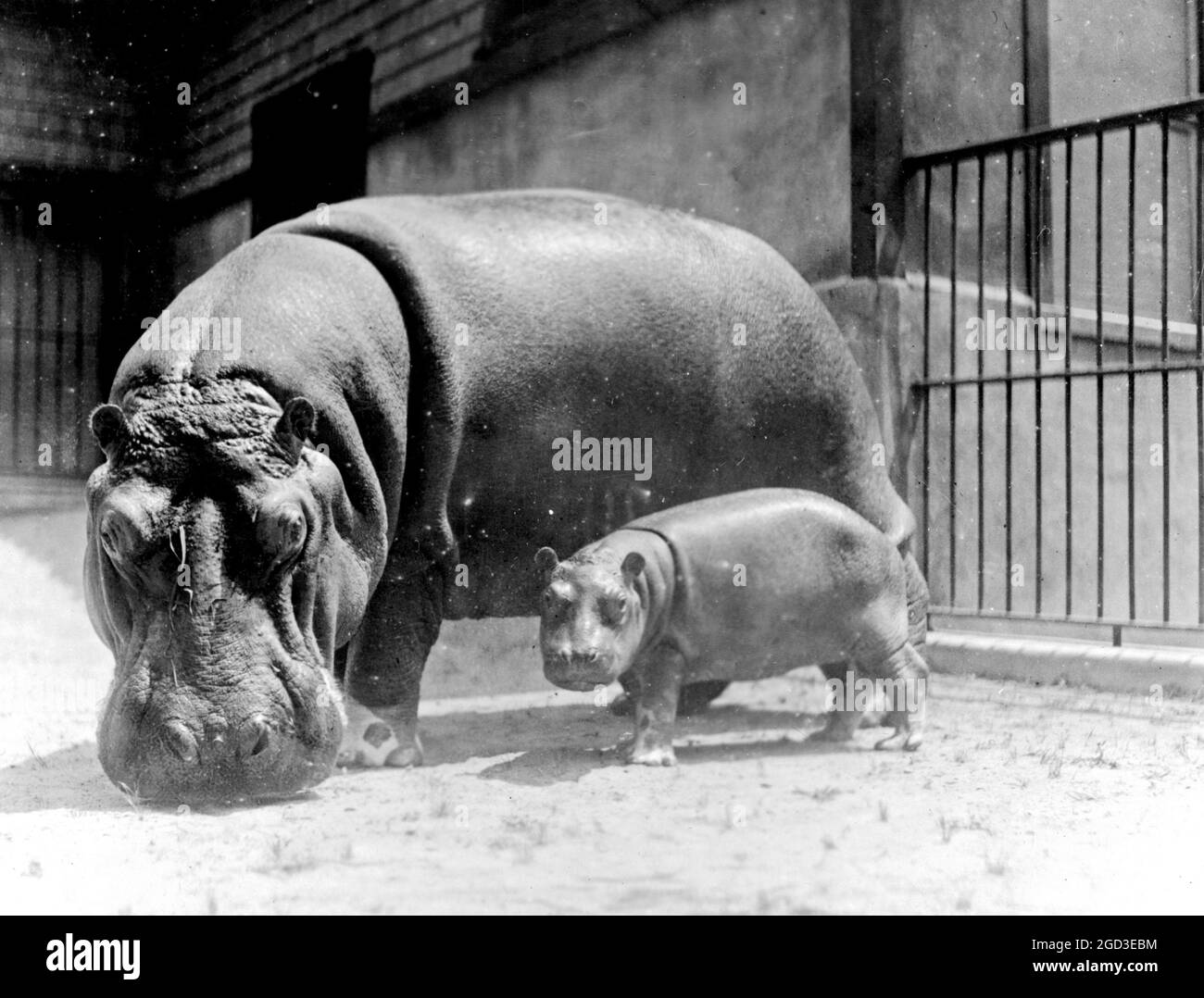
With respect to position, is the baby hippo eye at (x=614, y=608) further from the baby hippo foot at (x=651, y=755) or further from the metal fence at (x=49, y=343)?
the metal fence at (x=49, y=343)

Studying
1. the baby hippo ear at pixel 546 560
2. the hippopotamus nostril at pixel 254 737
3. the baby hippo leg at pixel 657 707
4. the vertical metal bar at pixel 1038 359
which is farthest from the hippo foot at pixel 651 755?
the vertical metal bar at pixel 1038 359

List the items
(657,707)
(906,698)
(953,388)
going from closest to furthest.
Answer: (657,707) < (906,698) < (953,388)

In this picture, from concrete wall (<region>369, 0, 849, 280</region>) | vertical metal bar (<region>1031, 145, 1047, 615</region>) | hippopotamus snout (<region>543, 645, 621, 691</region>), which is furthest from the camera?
vertical metal bar (<region>1031, 145, 1047, 615</region>)

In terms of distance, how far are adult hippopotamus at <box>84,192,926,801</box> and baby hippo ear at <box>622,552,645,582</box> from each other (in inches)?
20.3

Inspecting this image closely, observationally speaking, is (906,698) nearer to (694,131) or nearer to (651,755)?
(651,755)

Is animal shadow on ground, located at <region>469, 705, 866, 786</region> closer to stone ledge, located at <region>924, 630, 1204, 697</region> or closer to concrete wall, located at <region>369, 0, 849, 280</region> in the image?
stone ledge, located at <region>924, 630, 1204, 697</region>

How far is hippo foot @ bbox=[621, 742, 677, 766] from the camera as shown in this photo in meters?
3.48

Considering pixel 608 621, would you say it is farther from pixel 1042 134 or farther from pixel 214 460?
pixel 1042 134

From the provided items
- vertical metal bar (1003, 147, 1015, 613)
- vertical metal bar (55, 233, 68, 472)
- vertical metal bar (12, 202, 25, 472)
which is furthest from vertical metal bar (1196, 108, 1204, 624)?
vertical metal bar (12, 202, 25, 472)

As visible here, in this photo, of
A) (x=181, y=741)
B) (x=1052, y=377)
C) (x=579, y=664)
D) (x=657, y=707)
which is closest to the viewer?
(x=181, y=741)

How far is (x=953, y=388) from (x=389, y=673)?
3.35 metres

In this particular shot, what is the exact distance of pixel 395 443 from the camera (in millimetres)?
3352

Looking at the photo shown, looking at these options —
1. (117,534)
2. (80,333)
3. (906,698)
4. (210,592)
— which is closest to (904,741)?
(906,698)
